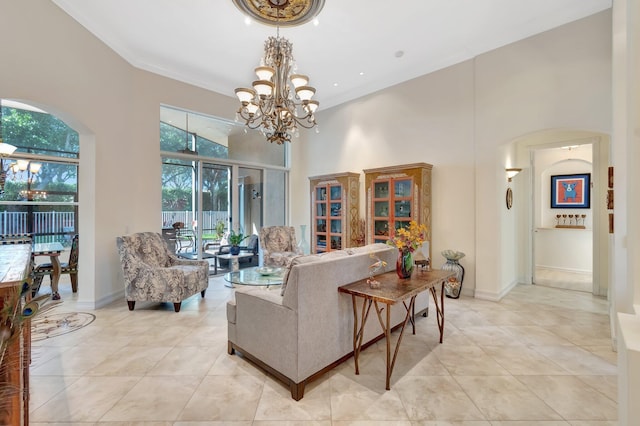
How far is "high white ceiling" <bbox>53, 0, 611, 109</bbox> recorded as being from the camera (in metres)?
3.46

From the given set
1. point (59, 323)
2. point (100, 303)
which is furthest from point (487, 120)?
point (59, 323)

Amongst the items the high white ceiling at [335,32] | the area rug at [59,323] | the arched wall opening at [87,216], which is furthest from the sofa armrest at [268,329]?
the high white ceiling at [335,32]

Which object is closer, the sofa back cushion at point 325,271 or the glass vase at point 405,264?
the sofa back cushion at point 325,271

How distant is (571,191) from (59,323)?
352 inches

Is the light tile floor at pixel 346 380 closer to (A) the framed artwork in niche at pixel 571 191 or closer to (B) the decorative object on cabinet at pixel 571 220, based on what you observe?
(B) the decorative object on cabinet at pixel 571 220

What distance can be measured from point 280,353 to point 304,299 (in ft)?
1.58

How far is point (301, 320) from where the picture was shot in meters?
2.02

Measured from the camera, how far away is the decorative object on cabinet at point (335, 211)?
5582mm

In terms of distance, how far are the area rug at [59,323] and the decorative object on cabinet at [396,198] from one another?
13.9 feet

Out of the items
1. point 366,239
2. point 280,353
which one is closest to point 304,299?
point 280,353

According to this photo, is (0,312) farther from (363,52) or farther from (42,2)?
(363,52)

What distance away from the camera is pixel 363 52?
4.51 metres

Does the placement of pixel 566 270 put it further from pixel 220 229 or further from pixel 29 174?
pixel 29 174

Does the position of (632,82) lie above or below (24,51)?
below
